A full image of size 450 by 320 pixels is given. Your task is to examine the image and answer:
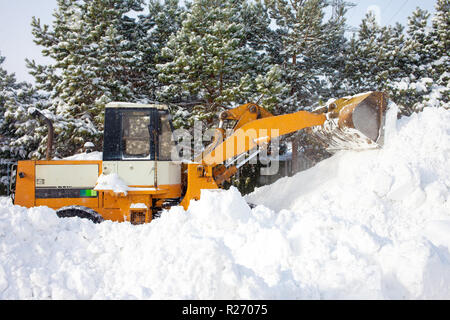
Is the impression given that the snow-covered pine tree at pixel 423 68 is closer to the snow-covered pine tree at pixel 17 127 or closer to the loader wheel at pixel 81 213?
the loader wheel at pixel 81 213

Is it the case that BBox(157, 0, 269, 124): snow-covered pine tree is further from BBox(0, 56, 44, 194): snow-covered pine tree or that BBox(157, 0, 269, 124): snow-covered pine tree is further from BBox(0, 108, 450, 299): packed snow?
BBox(0, 108, 450, 299): packed snow

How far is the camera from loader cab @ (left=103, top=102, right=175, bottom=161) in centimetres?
560

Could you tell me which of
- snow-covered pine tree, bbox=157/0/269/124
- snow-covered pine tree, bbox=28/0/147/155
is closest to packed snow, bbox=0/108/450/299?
snow-covered pine tree, bbox=157/0/269/124

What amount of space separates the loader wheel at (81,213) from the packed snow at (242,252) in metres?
1.11

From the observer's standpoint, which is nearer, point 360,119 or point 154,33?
point 360,119

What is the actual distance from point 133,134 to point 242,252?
9.99 ft

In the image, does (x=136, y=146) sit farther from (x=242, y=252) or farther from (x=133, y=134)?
(x=242, y=252)

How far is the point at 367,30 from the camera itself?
14461 mm

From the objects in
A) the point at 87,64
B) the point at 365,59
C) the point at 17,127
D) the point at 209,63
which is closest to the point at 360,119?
the point at 209,63

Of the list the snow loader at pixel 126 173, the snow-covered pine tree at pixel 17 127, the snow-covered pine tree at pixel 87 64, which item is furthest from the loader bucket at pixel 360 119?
the snow-covered pine tree at pixel 17 127

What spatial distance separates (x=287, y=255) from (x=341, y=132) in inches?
147

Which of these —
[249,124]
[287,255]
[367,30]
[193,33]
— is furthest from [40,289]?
[367,30]

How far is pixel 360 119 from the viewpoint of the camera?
6168mm

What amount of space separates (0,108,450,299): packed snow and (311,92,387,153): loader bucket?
3.46ft
